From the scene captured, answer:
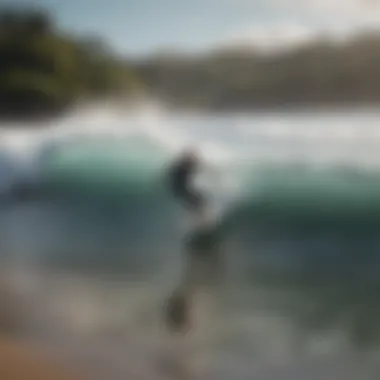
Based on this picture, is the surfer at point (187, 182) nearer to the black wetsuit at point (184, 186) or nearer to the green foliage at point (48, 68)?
the black wetsuit at point (184, 186)

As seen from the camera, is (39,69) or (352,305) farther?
(39,69)

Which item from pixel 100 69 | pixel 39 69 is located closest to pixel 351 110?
pixel 100 69

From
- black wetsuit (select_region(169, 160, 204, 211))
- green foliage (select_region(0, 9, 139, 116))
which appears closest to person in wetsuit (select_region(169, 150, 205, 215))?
black wetsuit (select_region(169, 160, 204, 211))

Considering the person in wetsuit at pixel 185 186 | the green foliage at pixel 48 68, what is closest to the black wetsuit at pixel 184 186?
the person in wetsuit at pixel 185 186

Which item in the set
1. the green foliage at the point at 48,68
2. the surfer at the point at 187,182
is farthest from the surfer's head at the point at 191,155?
the green foliage at the point at 48,68

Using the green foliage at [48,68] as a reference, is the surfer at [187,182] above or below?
below

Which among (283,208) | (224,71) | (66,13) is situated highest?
(66,13)

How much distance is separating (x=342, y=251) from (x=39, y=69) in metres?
0.53

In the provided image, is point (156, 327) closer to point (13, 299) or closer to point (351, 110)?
point (13, 299)

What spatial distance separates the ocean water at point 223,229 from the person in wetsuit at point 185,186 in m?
0.02

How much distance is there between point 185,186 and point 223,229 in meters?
0.09

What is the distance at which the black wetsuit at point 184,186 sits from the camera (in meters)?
1.00

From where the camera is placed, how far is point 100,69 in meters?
1.02

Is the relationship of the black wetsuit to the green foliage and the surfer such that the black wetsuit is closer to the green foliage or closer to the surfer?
the surfer
